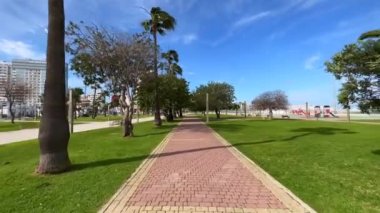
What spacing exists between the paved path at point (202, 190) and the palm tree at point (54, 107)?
81.0 inches

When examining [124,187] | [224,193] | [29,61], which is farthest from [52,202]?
[29,61]

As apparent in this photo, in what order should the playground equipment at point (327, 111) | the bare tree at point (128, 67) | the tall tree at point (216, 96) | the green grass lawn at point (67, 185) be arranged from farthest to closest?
the playground equipment at point (327, 111)
the tall tree at point (216, 96)
the bare tree at point (128, 67)
the green grass lawn at point (67, 185)

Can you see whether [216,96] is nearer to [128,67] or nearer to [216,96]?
[216,96]

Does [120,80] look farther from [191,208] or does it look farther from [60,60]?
[191,208]

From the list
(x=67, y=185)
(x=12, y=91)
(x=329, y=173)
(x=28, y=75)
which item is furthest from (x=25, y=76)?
(x=329, y=173)

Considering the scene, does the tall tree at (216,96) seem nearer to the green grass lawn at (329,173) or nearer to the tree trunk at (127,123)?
the tree trunk at (127,123)

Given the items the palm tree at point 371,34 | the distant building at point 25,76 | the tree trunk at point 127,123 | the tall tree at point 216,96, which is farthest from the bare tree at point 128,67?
the tall tree at point 216,96

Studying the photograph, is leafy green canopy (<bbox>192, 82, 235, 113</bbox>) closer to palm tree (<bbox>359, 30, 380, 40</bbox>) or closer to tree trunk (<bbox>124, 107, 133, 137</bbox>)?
tree trunk (<bbox>124, 107, 133, 137</bbox>)

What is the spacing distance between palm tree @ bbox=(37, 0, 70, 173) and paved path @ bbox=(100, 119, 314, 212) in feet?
6.75

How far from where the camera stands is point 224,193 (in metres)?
7.17

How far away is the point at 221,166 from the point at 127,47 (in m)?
13.7

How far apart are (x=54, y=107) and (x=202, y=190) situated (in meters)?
4.51

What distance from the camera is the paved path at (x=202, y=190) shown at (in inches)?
244

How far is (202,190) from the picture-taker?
7.43 m
